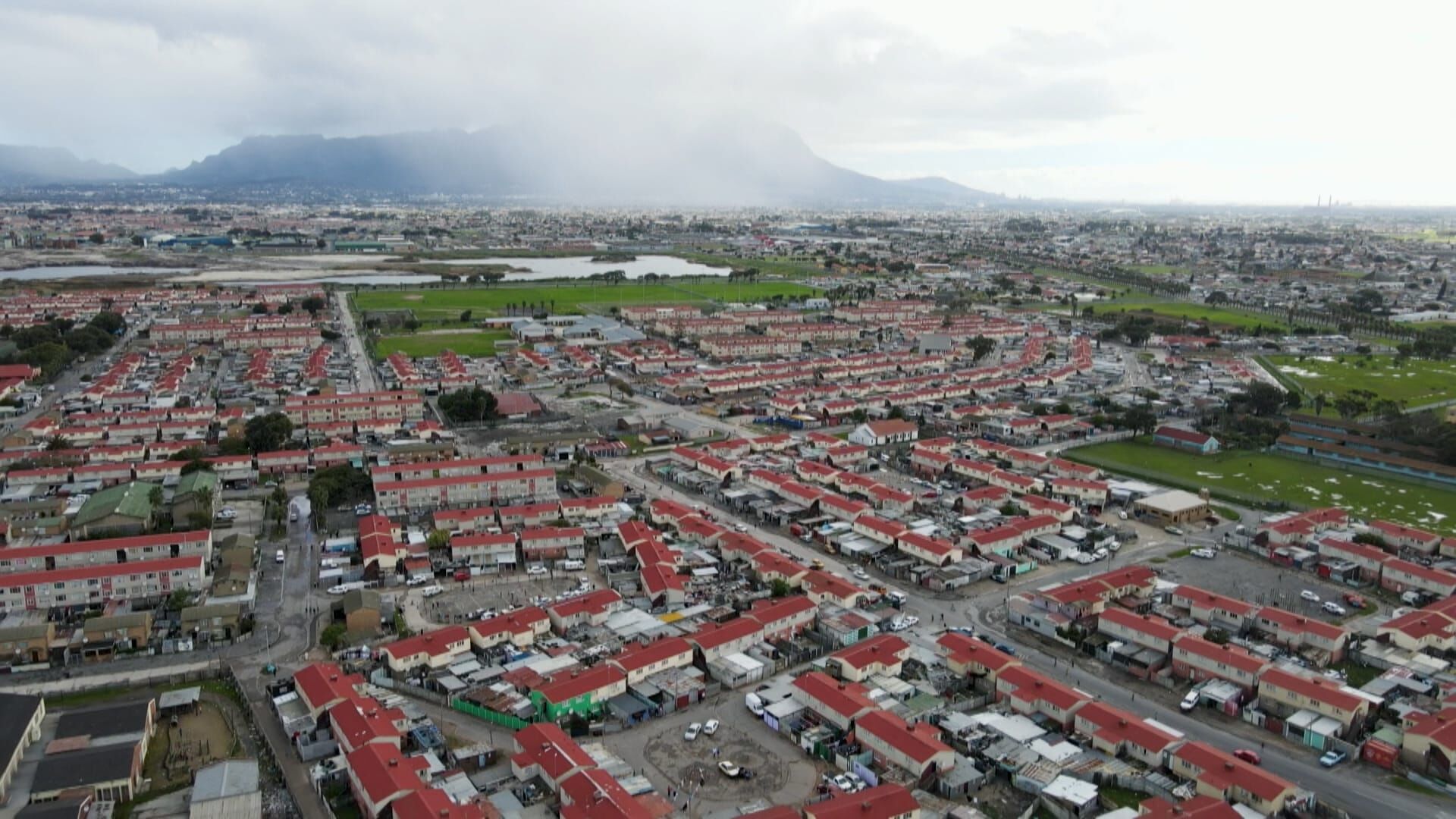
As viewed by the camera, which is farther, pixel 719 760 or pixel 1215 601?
pixel 1215 601

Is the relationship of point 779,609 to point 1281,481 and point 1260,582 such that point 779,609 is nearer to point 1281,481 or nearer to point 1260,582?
point 1260,582

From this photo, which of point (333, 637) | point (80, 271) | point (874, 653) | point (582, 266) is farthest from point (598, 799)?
point (80, 271)

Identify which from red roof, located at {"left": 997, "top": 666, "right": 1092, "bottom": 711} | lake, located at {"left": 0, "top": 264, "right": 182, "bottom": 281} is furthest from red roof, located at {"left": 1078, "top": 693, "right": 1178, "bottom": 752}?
lake, located at {"left": 0, "top": 264, "right": 182, "bottom": 281}

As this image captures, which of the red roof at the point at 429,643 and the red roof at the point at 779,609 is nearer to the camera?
the red roof at the point at 429,643

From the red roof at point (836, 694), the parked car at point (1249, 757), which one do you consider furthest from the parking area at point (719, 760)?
the parked car at point (1249, 757)

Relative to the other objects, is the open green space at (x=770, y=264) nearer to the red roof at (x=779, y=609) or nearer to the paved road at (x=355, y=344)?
the paved road at (x=355, y=344)

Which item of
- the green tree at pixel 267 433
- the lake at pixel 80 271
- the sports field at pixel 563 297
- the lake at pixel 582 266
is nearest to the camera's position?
the green tree at pixel 267 433

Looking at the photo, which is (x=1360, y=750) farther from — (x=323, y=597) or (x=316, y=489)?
(x=316, y=489)

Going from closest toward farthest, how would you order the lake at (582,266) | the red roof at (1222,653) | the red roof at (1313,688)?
the red roof at (1313,688), the red roof at (1222,653), the lake at (582,266)
